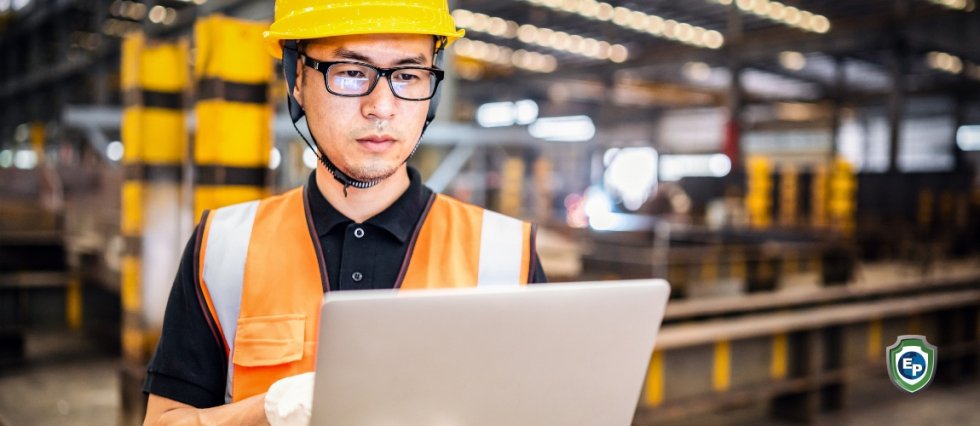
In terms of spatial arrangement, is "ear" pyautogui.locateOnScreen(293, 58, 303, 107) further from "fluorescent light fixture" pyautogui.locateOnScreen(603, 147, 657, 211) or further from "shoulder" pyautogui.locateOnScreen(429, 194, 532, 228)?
"fluorescent light fixture" pyautogui.locateOnScreen(603, 147, 657, 211)

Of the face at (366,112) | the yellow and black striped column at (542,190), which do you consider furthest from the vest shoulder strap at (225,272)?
the yellow and black striped column at (542,190)

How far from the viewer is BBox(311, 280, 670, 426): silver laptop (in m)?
0.88

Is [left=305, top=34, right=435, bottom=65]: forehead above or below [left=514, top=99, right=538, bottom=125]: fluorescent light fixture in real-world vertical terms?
below

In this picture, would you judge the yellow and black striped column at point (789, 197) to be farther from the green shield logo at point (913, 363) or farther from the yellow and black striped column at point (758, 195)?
the green shield logo at point (913, 363)

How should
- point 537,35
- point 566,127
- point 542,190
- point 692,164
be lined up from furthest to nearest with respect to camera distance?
point 566,127, point 692,164, point 537,35, point 542,190

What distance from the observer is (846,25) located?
11820 mm

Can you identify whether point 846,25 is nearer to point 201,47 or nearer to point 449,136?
point 449,136

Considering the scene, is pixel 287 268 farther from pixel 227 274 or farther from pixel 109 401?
pixel 109 401

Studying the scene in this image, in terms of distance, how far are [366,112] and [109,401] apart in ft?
17.7

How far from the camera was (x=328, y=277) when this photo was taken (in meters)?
1.35

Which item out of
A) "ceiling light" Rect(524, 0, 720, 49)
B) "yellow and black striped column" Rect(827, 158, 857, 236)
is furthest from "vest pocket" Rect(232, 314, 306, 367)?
"ceiling light" Rect(524, 0, 720, 49)

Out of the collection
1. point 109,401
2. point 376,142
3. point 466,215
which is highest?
point 376,142

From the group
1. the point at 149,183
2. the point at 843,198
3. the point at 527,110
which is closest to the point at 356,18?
the point at 149,183

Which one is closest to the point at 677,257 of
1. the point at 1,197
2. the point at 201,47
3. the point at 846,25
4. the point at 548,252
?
the point at 548,252
